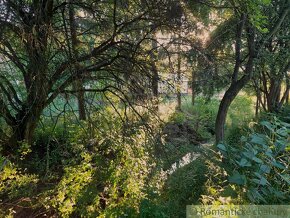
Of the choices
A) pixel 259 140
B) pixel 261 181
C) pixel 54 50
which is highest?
pixel 54 50

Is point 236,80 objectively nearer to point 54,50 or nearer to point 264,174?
point 264,174

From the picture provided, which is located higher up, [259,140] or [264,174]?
[259,140]

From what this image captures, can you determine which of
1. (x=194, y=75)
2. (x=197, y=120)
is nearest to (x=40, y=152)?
(x=194, y=75)

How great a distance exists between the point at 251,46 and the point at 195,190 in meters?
3.45

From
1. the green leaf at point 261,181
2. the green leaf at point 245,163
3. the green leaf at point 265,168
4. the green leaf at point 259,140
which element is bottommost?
the green leaf at point 261,181

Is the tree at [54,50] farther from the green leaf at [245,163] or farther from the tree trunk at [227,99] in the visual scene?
the tree trunk at [227,99]

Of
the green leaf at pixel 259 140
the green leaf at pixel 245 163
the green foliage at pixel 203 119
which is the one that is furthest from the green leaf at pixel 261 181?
the green foliage at pixel 203 119

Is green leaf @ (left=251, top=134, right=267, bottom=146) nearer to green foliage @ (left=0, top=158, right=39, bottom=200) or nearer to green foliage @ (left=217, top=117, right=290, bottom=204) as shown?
green foliage @ (left=217, top=117, right=290, bottom=204)

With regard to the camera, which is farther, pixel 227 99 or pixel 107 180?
pixel 227 99

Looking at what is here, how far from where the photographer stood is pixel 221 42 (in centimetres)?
596

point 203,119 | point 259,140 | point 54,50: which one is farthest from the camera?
point 203,119

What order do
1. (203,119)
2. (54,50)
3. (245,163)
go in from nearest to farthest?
(245,163) < (54,50) < (203,119)

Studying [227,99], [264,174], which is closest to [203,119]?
[227,99]

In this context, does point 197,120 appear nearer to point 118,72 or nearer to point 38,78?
point 118,72
